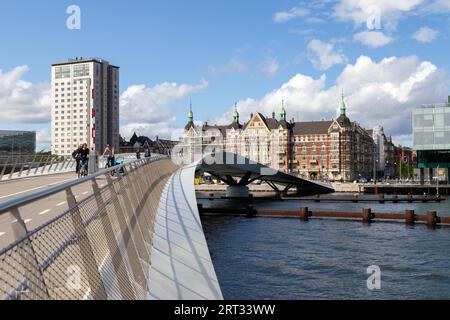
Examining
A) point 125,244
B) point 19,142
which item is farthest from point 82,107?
point 125,244

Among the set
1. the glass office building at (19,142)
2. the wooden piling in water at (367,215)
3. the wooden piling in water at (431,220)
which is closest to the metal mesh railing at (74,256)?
the wooden piling in water at (431,220)

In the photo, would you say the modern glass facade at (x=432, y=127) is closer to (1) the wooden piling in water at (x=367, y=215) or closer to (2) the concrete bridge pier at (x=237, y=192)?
(2) the concrete bridge pier at (x=237, y=192)

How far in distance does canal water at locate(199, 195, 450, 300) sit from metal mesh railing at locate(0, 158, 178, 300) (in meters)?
11.4

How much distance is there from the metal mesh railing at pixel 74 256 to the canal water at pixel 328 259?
1140cm

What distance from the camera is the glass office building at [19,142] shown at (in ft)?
252

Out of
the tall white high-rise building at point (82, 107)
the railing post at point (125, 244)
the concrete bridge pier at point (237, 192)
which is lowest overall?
the concrete bridge pier at point (237, 192)

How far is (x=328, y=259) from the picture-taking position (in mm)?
26281

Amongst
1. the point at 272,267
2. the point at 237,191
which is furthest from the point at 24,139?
the point at 272,267

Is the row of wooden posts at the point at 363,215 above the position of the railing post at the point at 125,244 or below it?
below

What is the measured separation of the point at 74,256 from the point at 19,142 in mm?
82600

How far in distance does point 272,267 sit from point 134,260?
55.3 feet

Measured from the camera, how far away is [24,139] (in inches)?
3366

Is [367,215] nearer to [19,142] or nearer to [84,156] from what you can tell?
[84,156]
